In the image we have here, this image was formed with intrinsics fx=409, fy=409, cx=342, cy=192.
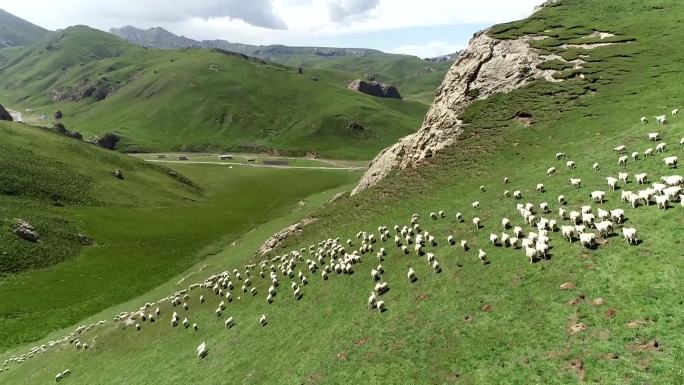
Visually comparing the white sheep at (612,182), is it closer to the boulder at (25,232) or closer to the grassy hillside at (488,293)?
the grassy hillside at (488,293)

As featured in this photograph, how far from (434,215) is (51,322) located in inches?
2228

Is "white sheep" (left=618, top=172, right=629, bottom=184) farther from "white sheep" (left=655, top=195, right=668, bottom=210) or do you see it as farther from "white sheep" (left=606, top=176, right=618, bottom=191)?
"white sheep" (left=655, top=195, right=668, bottom=210)

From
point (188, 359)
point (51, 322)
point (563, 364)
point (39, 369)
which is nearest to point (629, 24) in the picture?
point (563, 364)

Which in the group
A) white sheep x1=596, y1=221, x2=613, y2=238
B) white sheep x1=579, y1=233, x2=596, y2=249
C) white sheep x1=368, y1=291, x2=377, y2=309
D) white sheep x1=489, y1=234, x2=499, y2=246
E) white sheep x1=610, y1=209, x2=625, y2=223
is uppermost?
white sheep x1=610, y1=209, x2=625, y2=223

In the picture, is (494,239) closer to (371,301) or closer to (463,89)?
(371,301)

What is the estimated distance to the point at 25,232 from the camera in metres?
76.2

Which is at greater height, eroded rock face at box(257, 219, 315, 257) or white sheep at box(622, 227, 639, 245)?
white sheep at box(622, 227, 639, 245)

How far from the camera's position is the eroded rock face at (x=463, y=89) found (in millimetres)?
62406

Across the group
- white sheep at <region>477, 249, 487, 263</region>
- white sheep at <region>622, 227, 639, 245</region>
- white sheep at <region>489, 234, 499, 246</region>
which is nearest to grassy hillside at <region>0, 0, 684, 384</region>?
white sheep at <region>477, 249, 487, 263</region>

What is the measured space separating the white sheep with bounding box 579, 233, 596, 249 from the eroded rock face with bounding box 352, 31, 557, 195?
116ft

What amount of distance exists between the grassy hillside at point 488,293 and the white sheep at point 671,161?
810 millimetres

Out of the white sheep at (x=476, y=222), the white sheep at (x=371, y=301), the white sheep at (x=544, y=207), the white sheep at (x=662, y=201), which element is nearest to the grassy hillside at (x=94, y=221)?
the white sheep at (x=371, y=301)

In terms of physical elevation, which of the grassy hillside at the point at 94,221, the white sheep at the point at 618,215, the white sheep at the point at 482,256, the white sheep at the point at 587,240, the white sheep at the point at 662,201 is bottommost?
the grassy hillside at the point at 94,221

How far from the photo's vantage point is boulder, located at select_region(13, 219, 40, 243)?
2977 inches
